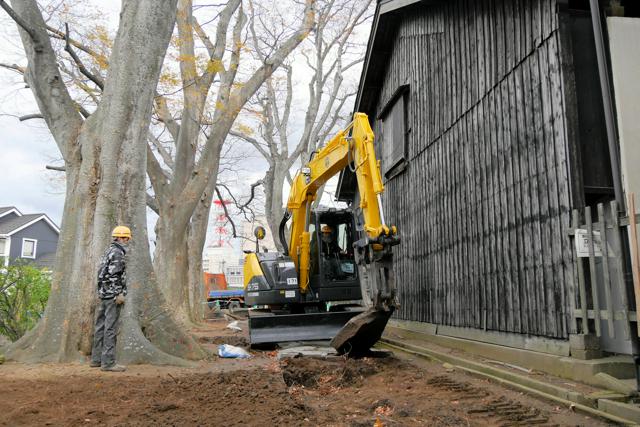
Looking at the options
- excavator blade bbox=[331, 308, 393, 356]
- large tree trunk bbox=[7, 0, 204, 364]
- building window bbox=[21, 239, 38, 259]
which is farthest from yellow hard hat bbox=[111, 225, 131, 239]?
building window bbox=[21, 239, 38, 259]

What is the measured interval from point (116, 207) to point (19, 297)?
11.1 feet

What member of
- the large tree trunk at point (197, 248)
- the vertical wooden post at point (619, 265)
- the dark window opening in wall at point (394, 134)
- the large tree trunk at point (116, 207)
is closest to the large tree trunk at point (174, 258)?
the large tree trunk at point (197, 248)

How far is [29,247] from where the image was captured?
37.8 meters

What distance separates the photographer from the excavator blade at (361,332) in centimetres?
786

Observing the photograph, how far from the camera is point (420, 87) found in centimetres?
1158

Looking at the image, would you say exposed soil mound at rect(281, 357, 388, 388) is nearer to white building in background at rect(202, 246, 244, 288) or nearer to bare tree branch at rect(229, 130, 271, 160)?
bare tree branch at rect(229, 130, 271, 160)

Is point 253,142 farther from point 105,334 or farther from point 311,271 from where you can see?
point 105,334

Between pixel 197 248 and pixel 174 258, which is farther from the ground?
pixel 197 248

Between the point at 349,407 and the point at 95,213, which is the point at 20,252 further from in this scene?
the point at 349,407

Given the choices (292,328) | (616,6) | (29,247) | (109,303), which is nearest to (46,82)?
(109,303)

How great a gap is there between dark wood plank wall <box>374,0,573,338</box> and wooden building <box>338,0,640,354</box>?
2cm

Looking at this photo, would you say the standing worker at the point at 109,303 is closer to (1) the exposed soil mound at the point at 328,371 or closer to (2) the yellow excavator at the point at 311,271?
(1) the exposed soil mound at the point at 328,371

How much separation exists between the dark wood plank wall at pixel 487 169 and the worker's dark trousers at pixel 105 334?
5.56 meters

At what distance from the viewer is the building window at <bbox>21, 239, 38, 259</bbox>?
3716cm
